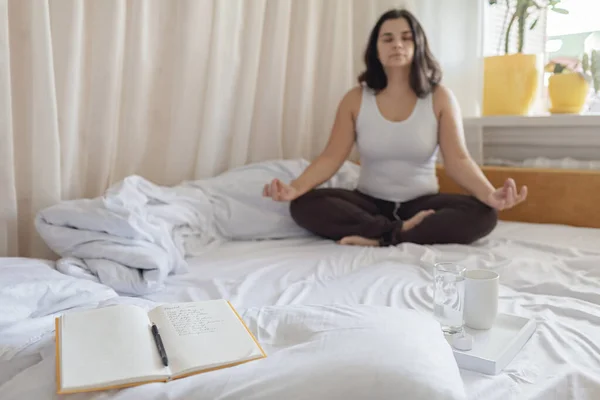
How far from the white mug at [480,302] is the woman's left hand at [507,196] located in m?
0.69

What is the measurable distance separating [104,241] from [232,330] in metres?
0.56

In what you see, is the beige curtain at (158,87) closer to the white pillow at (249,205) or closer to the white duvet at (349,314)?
the white pillow at (249,205)

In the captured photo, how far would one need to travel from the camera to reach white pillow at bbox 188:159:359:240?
1599mm

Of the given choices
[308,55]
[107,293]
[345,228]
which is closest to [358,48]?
[308,55]

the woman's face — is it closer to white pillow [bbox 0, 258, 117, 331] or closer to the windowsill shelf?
the windowsill shelf

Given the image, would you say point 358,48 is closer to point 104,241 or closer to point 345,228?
point 345,228

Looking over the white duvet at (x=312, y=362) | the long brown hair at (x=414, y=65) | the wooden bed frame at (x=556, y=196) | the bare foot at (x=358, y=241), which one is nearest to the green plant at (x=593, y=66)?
the wooden bed frame at (x=556, y=196)

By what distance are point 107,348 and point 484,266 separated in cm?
92

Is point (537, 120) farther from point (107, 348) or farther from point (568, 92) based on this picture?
point (107, 348)

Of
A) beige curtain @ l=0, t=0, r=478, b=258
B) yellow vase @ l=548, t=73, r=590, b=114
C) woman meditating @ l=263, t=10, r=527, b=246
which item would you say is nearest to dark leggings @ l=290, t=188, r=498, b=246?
woman meditating @ l=263, t=10, r=527, b=246

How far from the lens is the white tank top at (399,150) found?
170 centimetres

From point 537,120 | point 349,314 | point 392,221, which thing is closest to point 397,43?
point 392,221

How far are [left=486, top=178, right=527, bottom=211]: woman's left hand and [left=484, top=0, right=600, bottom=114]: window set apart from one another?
81 cm

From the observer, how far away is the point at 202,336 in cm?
71
